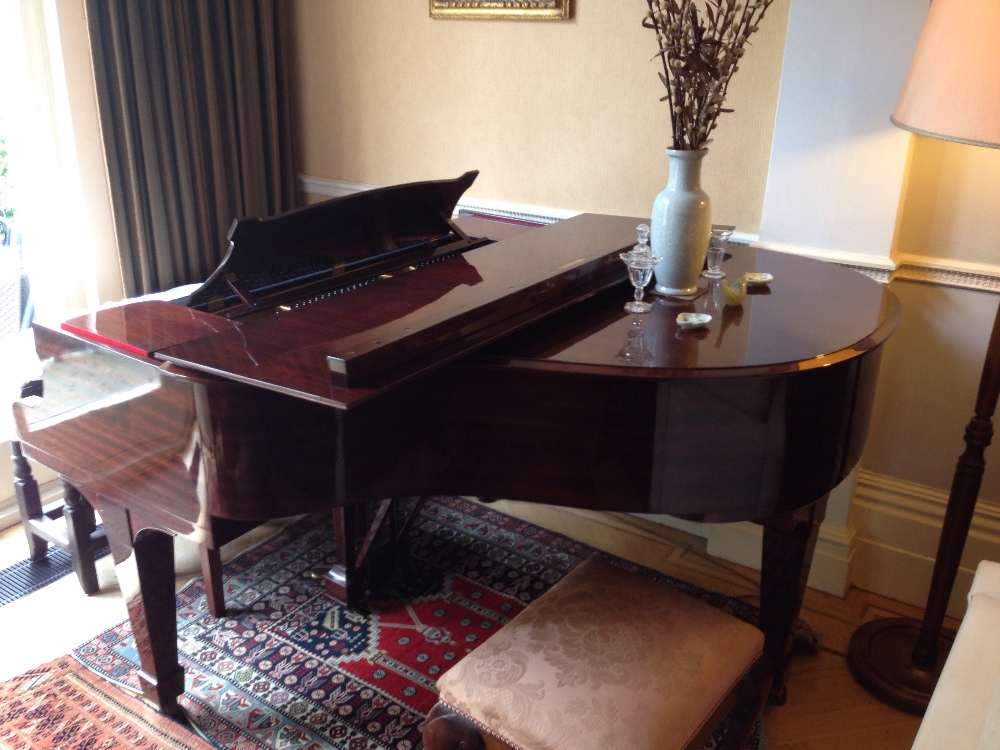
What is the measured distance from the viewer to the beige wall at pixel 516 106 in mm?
2438

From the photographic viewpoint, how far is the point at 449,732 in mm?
1437

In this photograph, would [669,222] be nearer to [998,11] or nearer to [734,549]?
[998,11]

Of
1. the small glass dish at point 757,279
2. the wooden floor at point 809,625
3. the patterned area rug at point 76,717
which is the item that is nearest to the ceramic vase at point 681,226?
the small glass dish at point 757,279

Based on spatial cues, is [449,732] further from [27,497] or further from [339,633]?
[27,497]

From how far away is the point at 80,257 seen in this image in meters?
2.84

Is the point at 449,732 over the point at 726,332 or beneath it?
beneath

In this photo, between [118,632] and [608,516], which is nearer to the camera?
[118,632]

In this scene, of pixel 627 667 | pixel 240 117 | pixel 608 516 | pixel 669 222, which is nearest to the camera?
pixel 627 667

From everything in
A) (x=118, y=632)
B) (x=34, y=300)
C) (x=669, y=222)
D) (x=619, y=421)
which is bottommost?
(x=118, y=632)

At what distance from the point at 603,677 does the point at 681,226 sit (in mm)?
872

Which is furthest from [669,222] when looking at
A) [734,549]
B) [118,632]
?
[118,632]

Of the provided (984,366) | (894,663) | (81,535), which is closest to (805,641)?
(894,663)

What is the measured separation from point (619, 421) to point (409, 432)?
14.0 inches

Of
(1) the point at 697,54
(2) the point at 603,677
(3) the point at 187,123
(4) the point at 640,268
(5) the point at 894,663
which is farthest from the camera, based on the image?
(3) the point at 187,123
